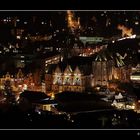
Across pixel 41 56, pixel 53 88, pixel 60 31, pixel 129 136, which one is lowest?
pixel 129 136

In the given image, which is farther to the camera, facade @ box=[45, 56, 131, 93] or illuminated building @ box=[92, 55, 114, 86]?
illuminated building @ box=[92, 55, 114, 86]

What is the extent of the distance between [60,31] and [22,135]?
2.47 m

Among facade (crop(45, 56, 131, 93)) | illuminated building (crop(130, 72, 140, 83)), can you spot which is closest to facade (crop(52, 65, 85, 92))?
facade (crop(45, 56, 131, 93))

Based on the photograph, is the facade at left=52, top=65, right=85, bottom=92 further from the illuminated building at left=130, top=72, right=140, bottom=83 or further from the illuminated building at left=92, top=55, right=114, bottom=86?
the illuminated building at left=130, top=72, right=140, bottom=83

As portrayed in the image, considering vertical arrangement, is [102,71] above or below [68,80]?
above

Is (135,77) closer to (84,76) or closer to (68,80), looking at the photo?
(84,76)

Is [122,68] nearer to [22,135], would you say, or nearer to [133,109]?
[133,109]

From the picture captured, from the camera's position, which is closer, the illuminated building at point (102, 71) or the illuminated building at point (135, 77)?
the illuminated building at point (135, 77)

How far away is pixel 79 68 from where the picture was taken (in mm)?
5441

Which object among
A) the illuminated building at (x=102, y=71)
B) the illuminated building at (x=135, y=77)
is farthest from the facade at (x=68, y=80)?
the illuminated building at (x=135, y=77)

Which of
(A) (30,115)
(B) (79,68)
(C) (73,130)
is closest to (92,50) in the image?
(B) (79,68)

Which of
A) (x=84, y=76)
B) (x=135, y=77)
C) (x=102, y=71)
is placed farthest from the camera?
(x=102, y=71)

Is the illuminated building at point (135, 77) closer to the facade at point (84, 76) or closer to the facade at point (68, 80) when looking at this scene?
the facade at point (84, 76)

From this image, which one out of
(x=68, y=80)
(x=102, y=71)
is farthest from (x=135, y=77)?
(x=68, y=80)
